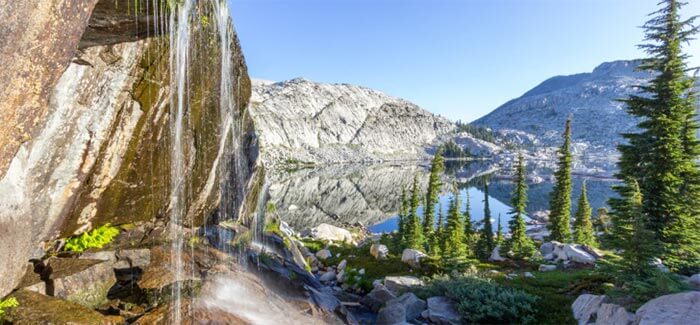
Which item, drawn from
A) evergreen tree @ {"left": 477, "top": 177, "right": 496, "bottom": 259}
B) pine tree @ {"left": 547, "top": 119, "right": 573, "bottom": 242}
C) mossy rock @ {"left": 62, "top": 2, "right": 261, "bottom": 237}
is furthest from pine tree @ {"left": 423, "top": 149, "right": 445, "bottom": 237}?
mossy rock @ {"left": 62, "top": 2, "right": 261, "bottom": 237}

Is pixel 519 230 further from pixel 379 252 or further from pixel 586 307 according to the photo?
pixel 586 307

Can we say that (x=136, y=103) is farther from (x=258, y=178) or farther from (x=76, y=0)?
(x=258, y=178)

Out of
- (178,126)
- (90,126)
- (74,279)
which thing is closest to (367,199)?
(178,126)

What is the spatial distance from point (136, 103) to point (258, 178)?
388 inches

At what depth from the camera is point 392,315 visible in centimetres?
1326

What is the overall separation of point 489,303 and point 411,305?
3.12m

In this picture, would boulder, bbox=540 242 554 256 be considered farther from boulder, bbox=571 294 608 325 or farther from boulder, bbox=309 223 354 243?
boulder, bbox=309 223 354 243

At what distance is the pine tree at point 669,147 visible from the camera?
Result: 17.5 meters

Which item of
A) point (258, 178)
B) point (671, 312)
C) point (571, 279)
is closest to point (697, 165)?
point (571, 279)

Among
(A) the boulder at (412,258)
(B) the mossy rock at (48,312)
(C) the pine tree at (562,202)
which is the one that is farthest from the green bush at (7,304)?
(C) the pine tree at (562,202)

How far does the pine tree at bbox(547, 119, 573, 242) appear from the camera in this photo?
3509 cm

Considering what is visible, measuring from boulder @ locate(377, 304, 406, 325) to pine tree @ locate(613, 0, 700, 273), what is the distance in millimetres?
14437

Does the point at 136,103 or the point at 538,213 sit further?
the point at 538,213

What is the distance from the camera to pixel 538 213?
76812mm
